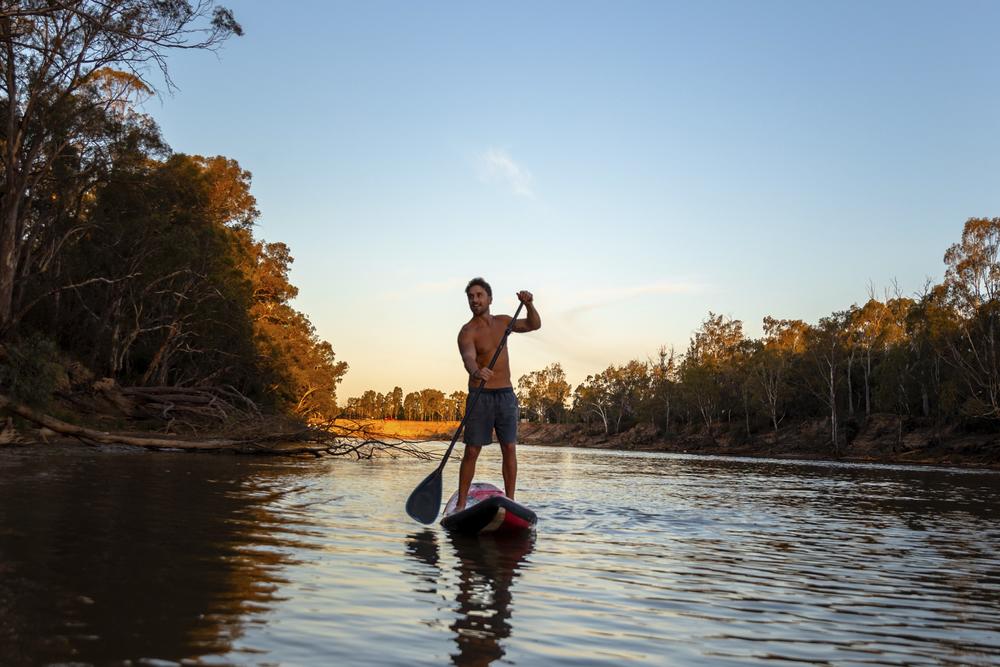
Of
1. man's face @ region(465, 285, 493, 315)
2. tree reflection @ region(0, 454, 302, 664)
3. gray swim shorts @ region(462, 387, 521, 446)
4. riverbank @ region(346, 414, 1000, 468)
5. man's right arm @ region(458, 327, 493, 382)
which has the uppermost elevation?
man's face @ region(465, 285, 493, 315)

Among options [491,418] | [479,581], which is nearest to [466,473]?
[491,418]

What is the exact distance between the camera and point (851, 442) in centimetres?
5806

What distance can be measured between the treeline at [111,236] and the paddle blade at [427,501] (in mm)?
8400

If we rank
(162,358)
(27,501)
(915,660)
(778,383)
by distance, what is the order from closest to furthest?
(915,660)
(27,501)
(162,358)
(778,383)

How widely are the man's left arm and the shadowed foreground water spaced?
6.73 ft

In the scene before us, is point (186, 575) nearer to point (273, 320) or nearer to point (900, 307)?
point (273, 320)

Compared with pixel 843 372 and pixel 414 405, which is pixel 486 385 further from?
pixel 414 405

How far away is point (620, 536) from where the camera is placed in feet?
25.0

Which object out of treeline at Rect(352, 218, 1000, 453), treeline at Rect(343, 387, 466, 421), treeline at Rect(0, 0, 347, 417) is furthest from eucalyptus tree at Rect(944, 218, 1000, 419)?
treeline at Rect(343, 387, 466, 421)

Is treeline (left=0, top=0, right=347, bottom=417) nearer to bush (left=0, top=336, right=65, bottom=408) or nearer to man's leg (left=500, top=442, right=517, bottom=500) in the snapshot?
bush (left=0, top=336, right=65, bottom=408)

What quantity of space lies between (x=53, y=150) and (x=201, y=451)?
10013 millimetres

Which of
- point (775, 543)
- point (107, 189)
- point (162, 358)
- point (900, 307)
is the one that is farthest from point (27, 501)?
point (900, 307)

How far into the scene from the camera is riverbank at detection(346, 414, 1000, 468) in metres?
45.7

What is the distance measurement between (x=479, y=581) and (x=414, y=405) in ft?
619
